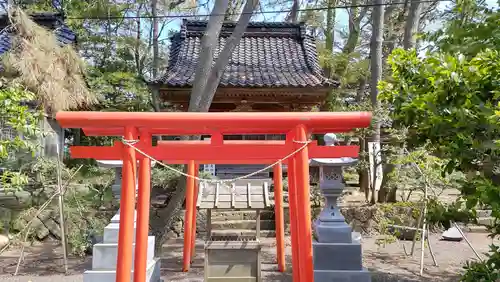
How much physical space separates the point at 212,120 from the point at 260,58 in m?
7.73

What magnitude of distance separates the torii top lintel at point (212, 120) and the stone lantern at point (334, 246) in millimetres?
1405

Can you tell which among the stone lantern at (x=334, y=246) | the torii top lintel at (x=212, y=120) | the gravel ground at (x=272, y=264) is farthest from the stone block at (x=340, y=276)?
the torii top lintel at (x=212, y=120)

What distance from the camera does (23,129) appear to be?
155 inches

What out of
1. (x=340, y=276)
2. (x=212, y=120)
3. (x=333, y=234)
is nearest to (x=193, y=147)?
(x=212, y=120)

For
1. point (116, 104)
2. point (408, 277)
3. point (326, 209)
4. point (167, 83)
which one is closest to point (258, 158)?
point (326, 209)

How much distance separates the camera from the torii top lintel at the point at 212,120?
10.1ft

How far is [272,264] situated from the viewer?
Result: 22.6 ft

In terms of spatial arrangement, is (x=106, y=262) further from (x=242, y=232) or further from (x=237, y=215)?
(x=237, y=215)

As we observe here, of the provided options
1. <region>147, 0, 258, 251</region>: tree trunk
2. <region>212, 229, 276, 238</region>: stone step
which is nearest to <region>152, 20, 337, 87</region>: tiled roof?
<region>147, 0, 258, 251</region>: tree trunk

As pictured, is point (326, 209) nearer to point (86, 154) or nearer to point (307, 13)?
point (86, 154)

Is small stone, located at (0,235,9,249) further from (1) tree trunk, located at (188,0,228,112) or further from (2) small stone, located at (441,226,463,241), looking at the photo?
(2) small stone, located at (441,226,463,241)

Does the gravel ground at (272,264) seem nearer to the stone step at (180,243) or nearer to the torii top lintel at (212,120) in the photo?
the stone step at (180,243)

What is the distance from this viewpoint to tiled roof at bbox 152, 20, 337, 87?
865cm

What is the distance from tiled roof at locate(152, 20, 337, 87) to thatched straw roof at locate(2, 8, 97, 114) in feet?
5.89
